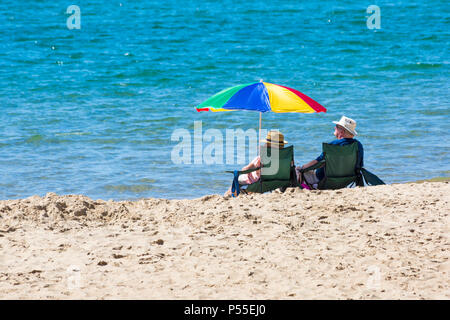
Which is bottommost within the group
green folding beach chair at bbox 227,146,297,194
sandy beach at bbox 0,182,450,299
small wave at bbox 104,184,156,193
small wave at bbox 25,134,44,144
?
small wave at bbox 104,184,156,193

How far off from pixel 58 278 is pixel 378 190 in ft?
11.9

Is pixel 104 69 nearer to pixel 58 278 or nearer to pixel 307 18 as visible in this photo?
pixel 307 18

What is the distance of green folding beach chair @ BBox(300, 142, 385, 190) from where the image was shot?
7.30 metres

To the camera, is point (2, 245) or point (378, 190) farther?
point (378, 190)

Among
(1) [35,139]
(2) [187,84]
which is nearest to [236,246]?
(1) [35,139]

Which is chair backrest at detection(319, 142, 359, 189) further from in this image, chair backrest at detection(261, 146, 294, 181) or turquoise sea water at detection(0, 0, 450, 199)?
turquoise sea water at detection(0, 0, 450, 199)

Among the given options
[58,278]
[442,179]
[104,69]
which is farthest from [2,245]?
[104,69]

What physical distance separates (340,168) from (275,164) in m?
0.76

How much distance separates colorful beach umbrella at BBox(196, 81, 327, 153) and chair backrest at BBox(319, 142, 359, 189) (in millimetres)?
500

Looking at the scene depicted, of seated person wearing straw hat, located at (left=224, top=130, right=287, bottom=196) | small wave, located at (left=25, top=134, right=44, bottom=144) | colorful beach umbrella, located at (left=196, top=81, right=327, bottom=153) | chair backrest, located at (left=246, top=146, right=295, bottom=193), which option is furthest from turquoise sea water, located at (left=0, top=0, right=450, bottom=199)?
colorful beach umbrella, located at (left=196, top=81, right=327, bottom=153)

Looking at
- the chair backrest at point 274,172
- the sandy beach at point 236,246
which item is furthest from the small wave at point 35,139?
the chair backrest at point 274,172

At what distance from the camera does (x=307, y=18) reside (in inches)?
1027

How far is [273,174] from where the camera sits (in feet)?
23.8

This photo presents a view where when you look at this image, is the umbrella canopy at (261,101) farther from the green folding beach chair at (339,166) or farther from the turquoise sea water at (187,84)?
the turquoise sea water at (187,84)
